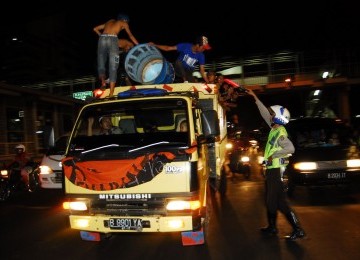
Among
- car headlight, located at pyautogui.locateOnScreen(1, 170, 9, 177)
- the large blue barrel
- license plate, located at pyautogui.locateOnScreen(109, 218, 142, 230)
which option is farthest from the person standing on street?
car headlight, located at pyautogui.locateOnScreen(1, 170, 9, 177)

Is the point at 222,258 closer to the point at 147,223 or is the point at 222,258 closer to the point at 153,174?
the point at 147,223

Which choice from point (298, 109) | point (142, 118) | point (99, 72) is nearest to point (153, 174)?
point (142, 118)

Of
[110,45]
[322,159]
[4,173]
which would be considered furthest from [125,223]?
[4,173]

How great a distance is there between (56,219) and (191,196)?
434 centimetres

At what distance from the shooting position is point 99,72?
24.6 feet

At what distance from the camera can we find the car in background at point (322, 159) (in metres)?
8.92

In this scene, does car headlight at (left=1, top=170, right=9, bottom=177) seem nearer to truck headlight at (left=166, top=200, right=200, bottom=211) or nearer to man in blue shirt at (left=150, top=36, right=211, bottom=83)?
man in blue shirt at (left=150, top=36, right=211, bottom=83)

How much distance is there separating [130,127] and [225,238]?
7.19ft

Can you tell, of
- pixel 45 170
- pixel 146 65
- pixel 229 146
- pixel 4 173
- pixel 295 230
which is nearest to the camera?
pixel 295 230

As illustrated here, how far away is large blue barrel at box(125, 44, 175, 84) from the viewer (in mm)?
7191

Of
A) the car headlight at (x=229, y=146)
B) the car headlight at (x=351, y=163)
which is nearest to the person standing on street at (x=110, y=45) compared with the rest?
the car headlight at (x=229, y=146)

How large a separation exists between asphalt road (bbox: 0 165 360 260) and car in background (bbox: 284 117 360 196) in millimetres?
443

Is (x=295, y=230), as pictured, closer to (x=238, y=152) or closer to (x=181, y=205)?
(x=181, y=205)

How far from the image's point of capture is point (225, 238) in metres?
6.30
